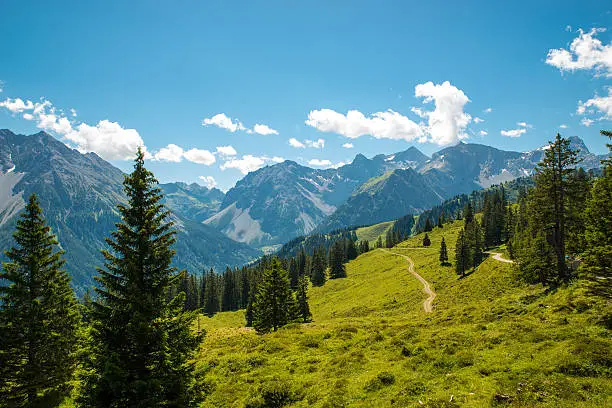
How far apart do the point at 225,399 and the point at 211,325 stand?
85.9 meters

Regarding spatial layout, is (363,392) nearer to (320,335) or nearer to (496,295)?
(320,335)

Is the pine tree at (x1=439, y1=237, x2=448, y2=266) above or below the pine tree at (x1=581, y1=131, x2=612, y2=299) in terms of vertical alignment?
below

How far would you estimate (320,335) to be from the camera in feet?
113

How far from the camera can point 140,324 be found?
52.9ft

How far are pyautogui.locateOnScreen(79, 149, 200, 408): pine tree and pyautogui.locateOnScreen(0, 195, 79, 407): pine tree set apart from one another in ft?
35.2

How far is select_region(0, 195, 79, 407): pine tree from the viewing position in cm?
2334

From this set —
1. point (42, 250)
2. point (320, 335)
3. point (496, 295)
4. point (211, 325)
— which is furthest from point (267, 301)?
point (211, 325)

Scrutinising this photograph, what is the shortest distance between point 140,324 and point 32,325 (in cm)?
1536

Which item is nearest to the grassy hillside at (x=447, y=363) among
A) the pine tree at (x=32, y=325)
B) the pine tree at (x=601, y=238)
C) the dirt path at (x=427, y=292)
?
the pine tree at (x=601, y=238)

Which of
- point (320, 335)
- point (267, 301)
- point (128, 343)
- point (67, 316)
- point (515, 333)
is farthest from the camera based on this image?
point (267, 301)

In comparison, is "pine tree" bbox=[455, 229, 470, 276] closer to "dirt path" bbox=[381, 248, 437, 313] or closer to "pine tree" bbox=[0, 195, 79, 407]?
"dirt path" bbox=[381, 248, 437, 313]

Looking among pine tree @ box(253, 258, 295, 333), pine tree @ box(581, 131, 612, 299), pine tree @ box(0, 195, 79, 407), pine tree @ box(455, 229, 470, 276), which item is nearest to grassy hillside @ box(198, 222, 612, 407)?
pine tree @ box(581, 131, 612, 299)

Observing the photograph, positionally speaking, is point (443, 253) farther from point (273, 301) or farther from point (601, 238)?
point (601, 238)

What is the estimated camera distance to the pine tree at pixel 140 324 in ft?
53.0
